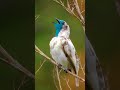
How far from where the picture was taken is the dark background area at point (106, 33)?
2893 mm

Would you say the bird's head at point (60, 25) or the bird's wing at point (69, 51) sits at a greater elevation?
the bird's head at point (60, 25)
